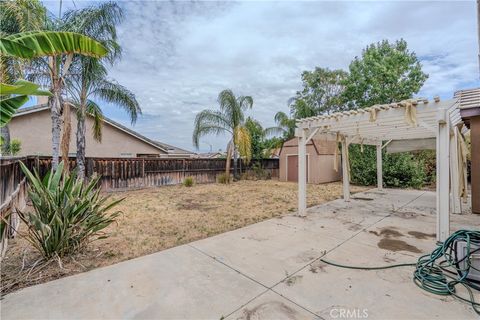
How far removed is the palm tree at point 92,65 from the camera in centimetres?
763

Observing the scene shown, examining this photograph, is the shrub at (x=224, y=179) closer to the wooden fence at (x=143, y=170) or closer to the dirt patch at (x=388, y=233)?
the wooden fence at (x=143, y=170)

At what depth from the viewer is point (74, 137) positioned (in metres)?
13.4

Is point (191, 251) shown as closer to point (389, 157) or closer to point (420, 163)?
point (389, 157)

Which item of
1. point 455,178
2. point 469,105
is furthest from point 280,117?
point 455,178

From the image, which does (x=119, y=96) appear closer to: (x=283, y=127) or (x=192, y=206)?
(x=192, y=206)

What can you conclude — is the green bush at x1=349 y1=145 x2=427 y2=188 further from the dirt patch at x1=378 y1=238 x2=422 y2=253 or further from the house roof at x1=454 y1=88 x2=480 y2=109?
the dirt patch at x1=378 y1=238 x2=422 y2=253

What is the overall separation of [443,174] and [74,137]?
16629mm

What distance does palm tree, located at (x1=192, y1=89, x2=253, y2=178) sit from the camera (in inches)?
→ 555

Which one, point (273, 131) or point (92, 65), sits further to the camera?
point (273, 131)

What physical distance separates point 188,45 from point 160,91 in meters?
4.19

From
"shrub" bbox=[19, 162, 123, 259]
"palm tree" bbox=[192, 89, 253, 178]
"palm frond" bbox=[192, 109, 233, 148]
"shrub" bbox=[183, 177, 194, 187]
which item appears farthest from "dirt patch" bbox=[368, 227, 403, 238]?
"palm frond" bbox=[192, 109, 233, 148]

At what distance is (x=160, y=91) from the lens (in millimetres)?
12320

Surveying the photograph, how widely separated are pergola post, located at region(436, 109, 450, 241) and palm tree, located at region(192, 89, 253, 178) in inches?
414

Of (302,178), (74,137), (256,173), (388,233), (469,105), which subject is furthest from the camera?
(256,173)
